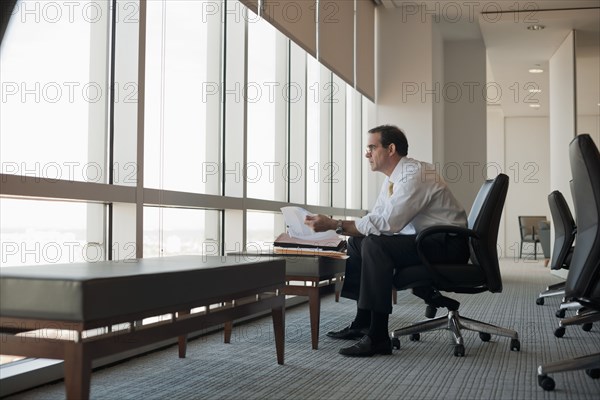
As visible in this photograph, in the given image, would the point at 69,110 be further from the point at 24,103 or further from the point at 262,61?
the point at 262,61

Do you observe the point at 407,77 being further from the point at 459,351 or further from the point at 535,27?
the point at 459,351

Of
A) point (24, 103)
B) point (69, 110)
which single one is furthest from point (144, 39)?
point (24, 103)

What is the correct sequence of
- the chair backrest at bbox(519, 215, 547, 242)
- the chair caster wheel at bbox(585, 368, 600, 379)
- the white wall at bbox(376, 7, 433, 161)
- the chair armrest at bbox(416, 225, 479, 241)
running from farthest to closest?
the chair backrest at bbox(519, 215, 547, 242) → the white wall at bbox(376, 7, 433, 161) → the chair armrest at bbox(416, 225, 479, 241) → the chair caster wheel at bbox(585, 368, 600, 379)

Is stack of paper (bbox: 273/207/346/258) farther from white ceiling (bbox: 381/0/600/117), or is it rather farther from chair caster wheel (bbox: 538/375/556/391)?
white ceiling (bbox: 381/0/600/117)

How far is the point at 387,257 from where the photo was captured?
11.0 ft

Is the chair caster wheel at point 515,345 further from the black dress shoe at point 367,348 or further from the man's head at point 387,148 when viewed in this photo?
the man's head at point 387,148

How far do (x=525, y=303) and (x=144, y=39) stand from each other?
382 cm

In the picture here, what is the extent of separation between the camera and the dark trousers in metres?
3.31

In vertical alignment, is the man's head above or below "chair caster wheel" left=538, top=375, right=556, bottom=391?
above

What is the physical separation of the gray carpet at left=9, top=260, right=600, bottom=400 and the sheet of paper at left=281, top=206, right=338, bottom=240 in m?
0.54

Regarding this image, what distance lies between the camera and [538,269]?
10609mm

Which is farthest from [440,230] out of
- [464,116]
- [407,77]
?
[464,116]

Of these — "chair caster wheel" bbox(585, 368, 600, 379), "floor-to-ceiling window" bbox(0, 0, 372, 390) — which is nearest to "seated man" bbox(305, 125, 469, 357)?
"chair caster wheel" bbox(585, 368, 600, 379)

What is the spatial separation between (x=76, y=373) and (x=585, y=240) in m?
1.67
